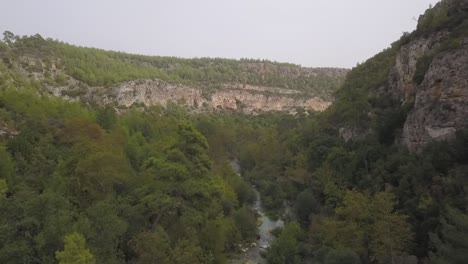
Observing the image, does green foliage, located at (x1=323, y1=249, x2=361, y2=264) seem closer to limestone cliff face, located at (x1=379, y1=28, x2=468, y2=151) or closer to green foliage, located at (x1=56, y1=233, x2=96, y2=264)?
limestone cliff face, located at (x1=379, y1=28, x2=468, y2=151)

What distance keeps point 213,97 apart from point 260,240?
3930 inches

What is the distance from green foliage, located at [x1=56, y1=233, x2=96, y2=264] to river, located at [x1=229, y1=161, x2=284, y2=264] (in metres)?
17.0

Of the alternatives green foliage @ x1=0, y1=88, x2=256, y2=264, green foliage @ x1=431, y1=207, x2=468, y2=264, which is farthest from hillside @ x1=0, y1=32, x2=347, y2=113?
green foliage @ x1=431, y1=207, x2=468, y2=264

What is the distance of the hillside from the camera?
8738 cm

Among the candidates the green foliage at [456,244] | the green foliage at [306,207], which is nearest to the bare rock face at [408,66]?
the green foliage at [306,207]

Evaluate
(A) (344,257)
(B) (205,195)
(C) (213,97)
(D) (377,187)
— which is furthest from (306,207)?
(C) (213,97)

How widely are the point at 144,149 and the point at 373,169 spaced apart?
2113 centimetres

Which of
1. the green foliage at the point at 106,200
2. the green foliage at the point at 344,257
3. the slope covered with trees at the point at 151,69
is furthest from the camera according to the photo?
the slope covered with trees at the point at 151,69

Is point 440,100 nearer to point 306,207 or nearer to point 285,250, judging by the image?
point 285,250

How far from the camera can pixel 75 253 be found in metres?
19.0

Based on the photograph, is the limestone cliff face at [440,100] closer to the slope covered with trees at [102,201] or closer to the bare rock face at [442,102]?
the bare rock face at [442,102]

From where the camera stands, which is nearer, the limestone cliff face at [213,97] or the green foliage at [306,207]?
the green foliage at [306,207]

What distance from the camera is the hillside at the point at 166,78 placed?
8738cm

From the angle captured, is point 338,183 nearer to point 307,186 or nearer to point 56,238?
point 307,186
